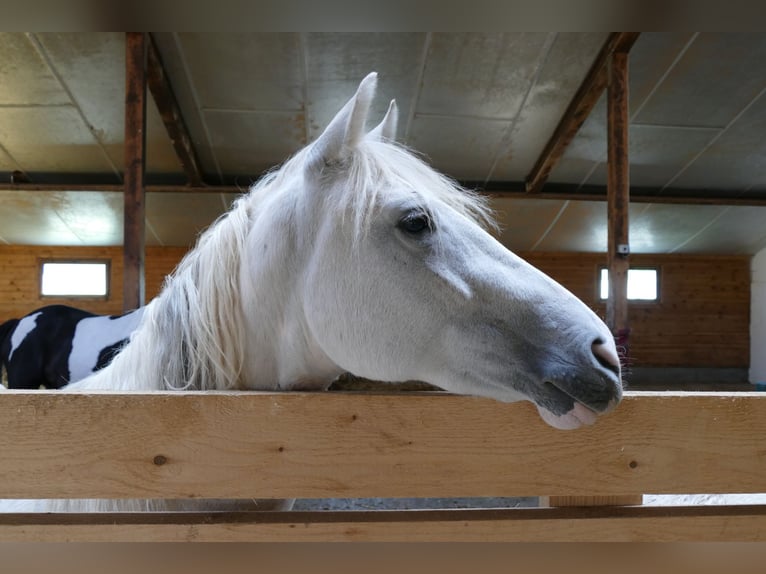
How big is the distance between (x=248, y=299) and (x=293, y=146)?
20.3ft

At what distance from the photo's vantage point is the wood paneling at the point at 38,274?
10.1m

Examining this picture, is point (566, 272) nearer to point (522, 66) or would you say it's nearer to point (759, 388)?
point (759, 388)

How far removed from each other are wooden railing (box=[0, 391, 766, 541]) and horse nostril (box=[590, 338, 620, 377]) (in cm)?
11

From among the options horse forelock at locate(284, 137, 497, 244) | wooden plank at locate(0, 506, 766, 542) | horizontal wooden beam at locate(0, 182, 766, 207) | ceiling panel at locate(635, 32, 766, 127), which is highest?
ceiling panel at locate(635, 32, 766, 127)

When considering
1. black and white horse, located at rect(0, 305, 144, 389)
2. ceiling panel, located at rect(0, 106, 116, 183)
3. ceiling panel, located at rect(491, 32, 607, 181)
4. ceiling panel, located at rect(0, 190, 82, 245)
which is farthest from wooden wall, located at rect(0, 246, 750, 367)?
ceiling panel, located at rect(0, 190, 82, 245)

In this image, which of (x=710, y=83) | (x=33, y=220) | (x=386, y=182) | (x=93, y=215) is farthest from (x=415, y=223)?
(x=33, y=220)

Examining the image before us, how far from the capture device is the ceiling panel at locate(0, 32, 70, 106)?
17.5ft

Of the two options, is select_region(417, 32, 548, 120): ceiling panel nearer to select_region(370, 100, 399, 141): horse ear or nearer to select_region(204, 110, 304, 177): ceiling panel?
select_region(204, 110, 304, 177): ceiling panel

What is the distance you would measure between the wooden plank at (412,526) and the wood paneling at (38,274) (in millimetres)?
9794

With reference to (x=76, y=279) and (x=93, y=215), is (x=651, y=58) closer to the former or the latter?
(x=93, y=215)

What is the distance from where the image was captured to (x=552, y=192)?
8.74 m

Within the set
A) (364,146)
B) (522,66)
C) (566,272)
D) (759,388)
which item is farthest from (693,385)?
(364,146)

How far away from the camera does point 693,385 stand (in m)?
11.3

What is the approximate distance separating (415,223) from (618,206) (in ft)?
14.1
